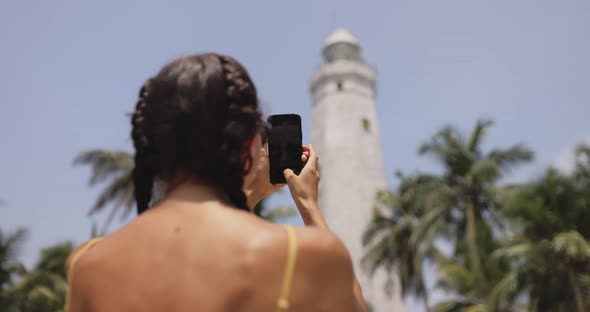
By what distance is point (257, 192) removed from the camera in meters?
2.14

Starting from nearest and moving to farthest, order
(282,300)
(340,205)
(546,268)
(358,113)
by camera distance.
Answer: (282,300) < (546,268) < (340,205) < (358,113)

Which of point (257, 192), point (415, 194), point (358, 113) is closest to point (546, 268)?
point (415, 194)

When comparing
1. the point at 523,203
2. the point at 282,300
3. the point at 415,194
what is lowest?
the point at 415,194

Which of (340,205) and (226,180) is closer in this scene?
(226,180)

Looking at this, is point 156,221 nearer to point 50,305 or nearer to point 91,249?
point 91,249

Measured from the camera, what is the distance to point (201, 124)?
1515 mm

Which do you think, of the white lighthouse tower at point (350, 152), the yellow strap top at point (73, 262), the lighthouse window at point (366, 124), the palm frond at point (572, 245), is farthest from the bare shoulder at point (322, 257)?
the lighthouse window at point (366, 124)

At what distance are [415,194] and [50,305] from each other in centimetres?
1718

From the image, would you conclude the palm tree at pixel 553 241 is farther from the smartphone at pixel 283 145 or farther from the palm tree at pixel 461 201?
the smartphone at pixel 283 145

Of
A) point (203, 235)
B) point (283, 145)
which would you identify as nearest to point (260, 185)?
point (283, 145)

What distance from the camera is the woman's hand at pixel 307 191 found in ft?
6.07

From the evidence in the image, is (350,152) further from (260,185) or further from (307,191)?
(307,191)

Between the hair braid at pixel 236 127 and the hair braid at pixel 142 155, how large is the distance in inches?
8.9

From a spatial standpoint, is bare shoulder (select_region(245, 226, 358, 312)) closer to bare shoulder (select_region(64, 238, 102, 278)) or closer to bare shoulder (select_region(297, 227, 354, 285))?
bare shoulder (select_region(297, 227, 354, 285))
